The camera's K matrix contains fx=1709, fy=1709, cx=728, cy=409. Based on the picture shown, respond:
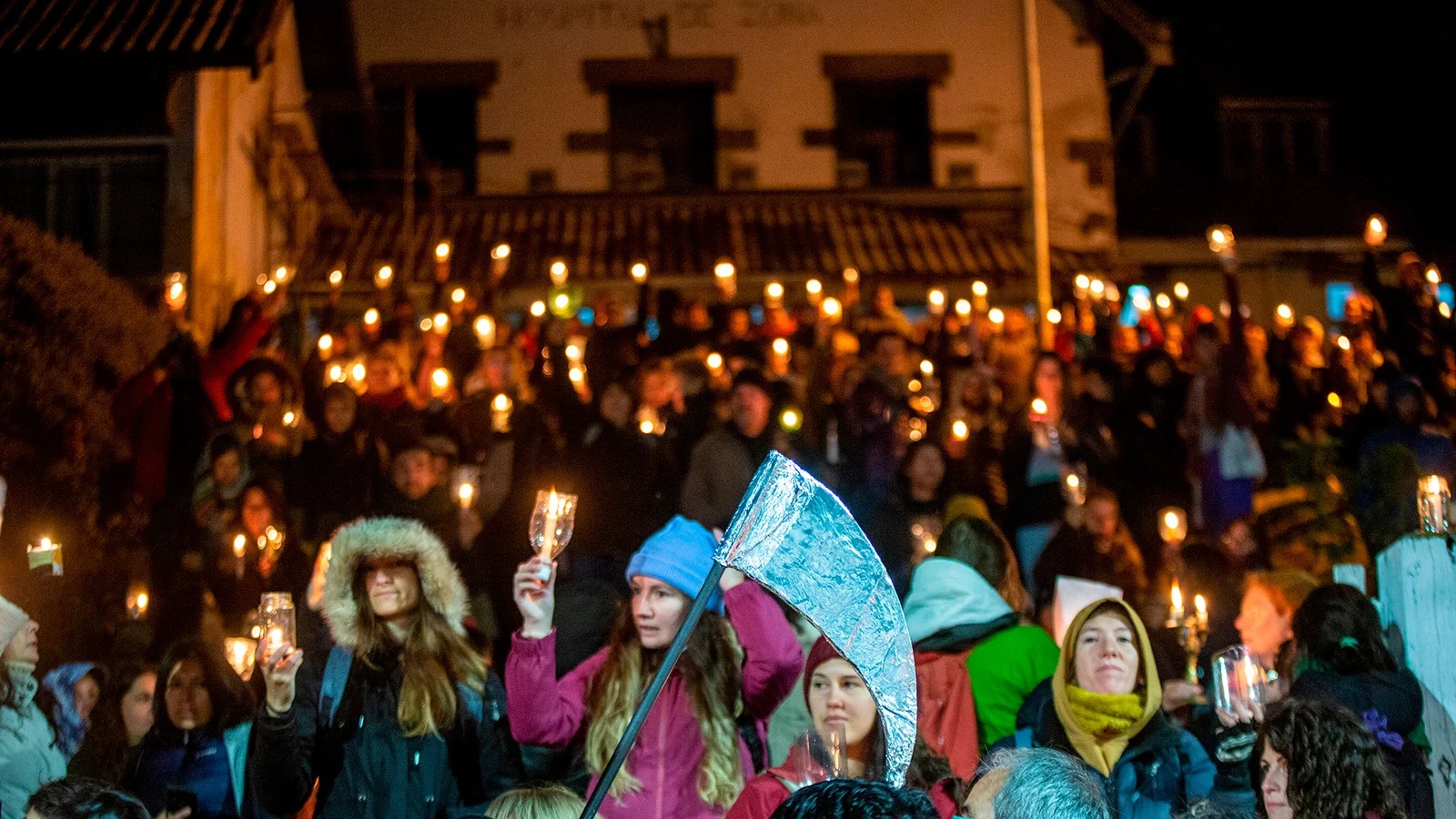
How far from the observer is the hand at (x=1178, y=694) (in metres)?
6.52

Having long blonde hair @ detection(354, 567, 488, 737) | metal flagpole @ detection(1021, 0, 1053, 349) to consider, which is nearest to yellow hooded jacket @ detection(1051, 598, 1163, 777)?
long blonde hair @ detection(354, 567, 488, 737)

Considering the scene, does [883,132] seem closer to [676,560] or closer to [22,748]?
[676,560]

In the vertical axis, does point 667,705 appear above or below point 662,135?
below

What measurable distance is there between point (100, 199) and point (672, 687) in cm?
1116

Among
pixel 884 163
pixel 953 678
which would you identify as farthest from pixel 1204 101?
pixel 953 678

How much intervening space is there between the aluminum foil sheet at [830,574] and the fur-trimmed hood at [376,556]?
212cm

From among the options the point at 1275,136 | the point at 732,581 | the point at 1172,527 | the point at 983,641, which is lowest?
the point at 983,641

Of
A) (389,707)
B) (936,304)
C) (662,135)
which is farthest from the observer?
(662,135)

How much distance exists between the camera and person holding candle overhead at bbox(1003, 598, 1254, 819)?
5.76m

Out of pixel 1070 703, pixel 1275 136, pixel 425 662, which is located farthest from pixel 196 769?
pixel 1275 136

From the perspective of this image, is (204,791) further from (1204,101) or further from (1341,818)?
(1204,101)

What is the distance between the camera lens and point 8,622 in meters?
5.98

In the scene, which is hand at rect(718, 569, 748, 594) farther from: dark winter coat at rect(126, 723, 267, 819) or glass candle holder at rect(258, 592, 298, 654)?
dark winter coat at rect(126, 723, 267, 819)

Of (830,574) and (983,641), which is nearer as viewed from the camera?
(830,574)
